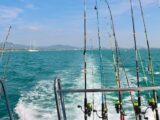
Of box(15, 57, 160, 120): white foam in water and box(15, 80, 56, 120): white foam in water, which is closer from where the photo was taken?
box(15, 57, 160, 120): white foam in water

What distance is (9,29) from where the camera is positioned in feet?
18.1

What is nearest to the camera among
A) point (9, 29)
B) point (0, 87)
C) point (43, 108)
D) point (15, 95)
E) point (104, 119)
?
point (0, 87)

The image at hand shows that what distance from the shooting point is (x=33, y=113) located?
16.6 metres

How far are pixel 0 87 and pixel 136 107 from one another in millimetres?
4050

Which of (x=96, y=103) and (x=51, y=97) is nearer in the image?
(x=96, y=103)

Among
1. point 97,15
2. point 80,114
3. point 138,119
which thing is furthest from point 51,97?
point 138,119

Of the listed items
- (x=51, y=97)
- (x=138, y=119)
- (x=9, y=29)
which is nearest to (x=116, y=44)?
(x=138, y=119)

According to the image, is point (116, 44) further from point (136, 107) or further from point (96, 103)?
→ point (96, 103)

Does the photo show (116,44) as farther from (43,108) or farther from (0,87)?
(43,108)

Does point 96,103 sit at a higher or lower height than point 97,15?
lower

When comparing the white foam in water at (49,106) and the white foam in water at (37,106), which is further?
the white foam in water at (37,106)

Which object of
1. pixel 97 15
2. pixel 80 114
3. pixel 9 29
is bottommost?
pixel 80 114

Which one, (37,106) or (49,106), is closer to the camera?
(49,106)

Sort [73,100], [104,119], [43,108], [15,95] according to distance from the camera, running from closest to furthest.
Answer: [104,119] → [43,108] → [73,100] → [15,95]
